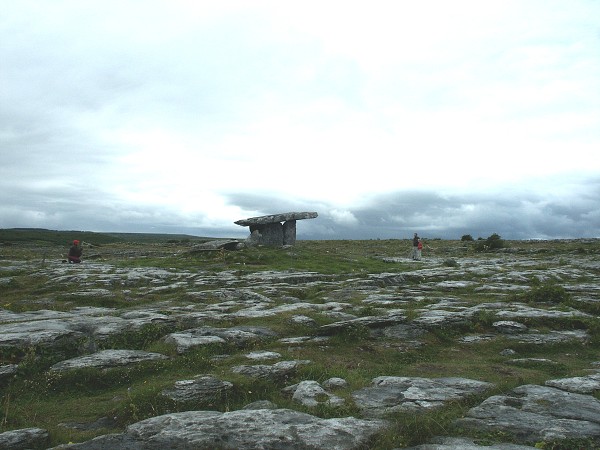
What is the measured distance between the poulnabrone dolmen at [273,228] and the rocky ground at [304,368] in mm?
22030

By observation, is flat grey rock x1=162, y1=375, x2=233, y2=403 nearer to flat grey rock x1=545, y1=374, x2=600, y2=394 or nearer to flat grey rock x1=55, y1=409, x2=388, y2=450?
flat grey rock x1=55, y1=409, x2=388, y2=450

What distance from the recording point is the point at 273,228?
46.4m

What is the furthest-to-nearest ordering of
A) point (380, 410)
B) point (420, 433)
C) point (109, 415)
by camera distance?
point (109, 415)
point (380, 410)
point (420, 433)

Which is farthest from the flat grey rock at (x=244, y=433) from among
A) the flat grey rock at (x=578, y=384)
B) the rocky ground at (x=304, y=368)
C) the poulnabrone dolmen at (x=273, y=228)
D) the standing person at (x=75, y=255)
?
the poulnabrone dolmen at (x=273, y=228)

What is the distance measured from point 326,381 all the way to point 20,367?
26.8 feet

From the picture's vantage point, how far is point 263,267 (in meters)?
32.9

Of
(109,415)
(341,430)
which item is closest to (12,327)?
(109,415)

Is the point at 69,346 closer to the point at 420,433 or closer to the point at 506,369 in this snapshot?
the point at 420,433

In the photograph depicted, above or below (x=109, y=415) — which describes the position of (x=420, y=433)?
above

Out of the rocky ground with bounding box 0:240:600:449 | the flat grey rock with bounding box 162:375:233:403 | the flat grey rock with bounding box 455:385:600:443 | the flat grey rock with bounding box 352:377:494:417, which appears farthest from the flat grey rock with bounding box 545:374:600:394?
the flat grey rock with bounding box 162:375:233:403

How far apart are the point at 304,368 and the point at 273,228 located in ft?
116

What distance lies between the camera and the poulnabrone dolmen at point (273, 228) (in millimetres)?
45219

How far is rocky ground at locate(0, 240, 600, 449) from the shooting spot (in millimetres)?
7449

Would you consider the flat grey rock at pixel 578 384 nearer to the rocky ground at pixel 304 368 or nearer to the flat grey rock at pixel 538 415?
the rocky ground at pixel 304 368
